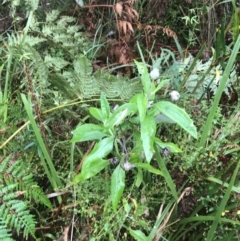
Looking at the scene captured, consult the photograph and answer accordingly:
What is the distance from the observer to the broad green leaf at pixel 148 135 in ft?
3.04

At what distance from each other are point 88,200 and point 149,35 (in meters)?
0.89

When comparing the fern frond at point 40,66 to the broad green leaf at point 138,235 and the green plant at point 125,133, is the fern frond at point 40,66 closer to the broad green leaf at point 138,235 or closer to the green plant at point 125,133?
the green plant at point 125,133

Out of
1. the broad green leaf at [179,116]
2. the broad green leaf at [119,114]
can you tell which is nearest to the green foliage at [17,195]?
the broad green leaf at [119,114]

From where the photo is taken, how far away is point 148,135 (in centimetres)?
95

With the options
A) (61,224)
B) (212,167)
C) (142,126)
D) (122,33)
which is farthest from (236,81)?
(61,224)

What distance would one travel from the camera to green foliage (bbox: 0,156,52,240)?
103cm

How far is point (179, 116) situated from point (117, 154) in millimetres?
187

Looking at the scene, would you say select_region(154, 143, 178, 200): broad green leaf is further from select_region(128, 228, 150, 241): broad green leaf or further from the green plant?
select_region(128, 228, 150, 241): broad green leaf

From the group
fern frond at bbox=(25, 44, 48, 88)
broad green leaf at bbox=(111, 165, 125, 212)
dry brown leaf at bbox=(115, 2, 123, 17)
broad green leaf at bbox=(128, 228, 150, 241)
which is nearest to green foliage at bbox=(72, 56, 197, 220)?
broad green leaf at bbox=(111, 165, 125, 212)

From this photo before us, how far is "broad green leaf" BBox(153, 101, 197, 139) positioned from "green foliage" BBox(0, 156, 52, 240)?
379mm

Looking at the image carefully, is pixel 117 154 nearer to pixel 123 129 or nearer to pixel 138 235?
pixel 123 129

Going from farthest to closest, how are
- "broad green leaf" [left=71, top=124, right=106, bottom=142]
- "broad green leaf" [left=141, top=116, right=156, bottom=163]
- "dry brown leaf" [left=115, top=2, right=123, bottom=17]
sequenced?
"dry brown leaf" [left=115, top=2, right=123, bottom=17] → "broad green leaf" [left=71, top=124, right=106, bottom=142] → "broad green leaf" [left=141, top=116, right=156, bottom=163]

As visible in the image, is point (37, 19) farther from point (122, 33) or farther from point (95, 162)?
point (95, 162)

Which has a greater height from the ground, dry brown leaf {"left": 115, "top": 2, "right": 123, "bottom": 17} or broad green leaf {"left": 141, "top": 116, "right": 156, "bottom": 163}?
dry brown leaf {"left": 115, "top": 2, "right": 123, "bottom": 17}
